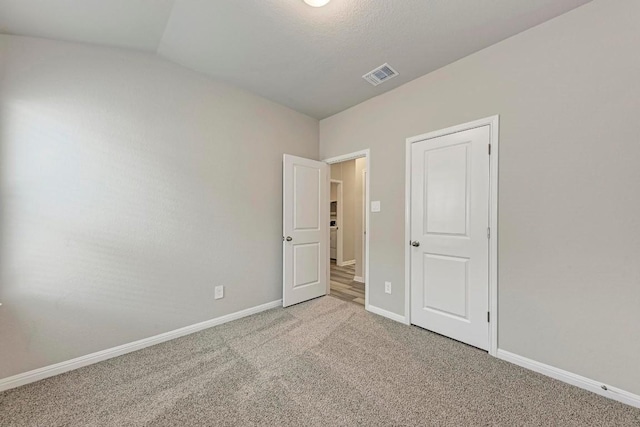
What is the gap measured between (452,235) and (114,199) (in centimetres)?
306

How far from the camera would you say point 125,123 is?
2.05 meters

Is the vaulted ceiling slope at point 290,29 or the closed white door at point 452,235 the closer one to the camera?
the vaulted ceiling slope at point 290,29

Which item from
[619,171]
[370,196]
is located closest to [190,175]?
[370,196]

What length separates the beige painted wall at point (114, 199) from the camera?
1677 millimetres

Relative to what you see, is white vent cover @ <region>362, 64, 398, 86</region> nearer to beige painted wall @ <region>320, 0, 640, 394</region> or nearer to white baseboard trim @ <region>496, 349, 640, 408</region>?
beige painted wall @ <region>320, 0, 640, 394</region>

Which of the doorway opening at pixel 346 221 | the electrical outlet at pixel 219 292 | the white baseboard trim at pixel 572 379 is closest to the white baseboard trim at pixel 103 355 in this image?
the electrical outlet at pixel 219 292

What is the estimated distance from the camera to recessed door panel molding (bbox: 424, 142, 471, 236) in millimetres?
2199

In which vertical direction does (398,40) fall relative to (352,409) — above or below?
above

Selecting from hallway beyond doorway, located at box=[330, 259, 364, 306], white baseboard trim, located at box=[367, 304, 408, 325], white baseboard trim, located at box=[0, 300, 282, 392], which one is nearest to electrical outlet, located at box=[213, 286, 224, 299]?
white baseboard trim, located at box=[0, 300, 282, 392]

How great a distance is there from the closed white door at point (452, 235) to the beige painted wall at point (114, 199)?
74.7 inches

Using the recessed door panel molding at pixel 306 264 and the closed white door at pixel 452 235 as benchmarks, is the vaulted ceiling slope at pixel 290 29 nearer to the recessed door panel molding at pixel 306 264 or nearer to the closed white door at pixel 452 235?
the closed white door at pixel 452 235

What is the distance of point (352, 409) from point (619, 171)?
2261 mm

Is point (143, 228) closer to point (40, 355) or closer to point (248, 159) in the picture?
point (40, 355)

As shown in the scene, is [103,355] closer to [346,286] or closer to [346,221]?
[346,286]
